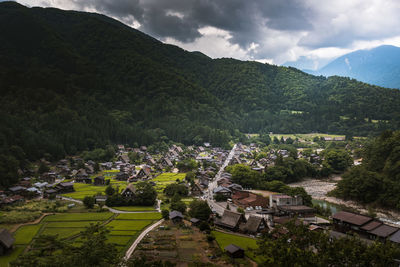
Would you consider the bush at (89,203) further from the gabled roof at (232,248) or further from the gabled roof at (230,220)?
the gabled roof at (232,248)

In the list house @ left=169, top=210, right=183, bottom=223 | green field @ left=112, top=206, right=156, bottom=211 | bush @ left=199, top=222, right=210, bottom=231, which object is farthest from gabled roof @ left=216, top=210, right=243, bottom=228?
green field @ left=112, top=206, right=156, bottom=211

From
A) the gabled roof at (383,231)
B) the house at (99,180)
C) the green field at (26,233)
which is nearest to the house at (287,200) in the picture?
the gabled roof at (383,231)

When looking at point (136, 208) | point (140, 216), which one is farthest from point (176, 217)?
point (136, 208)

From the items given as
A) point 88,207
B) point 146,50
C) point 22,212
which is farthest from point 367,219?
point 146,50

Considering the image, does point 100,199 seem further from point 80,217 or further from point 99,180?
point 99,180

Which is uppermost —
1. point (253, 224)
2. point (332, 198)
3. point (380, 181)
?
point (380, 181)

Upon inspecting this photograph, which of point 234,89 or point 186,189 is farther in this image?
point 234,89

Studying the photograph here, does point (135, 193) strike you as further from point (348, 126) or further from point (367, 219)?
point (348, 126)

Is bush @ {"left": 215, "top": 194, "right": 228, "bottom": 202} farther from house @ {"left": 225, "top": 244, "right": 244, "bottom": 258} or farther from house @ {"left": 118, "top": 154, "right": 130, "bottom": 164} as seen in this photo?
house @ {"left": 118, "top": 154, "right": 130, "bottom": 164}
